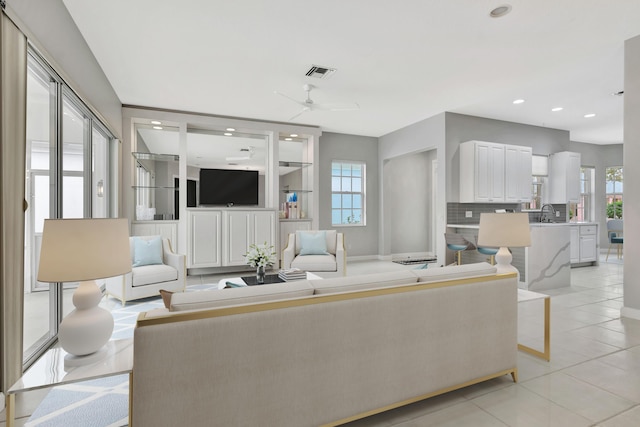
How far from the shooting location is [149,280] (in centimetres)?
404

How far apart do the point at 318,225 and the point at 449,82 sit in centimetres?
363

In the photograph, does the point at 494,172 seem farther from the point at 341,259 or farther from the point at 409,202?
the point at 341,259

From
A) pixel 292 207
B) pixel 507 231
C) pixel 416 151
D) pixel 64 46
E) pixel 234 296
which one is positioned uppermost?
pixel 64 46

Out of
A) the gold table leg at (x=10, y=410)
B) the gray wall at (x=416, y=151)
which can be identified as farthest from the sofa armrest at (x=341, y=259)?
the gold table leg at (x=10, y=410)

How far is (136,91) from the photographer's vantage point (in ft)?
16.0

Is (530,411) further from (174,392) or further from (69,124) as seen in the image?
(69,124)

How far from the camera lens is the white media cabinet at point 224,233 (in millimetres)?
5797

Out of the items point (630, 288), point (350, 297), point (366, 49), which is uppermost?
point (366, 49)

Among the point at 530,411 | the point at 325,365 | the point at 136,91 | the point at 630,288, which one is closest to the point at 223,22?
the point at 136,91

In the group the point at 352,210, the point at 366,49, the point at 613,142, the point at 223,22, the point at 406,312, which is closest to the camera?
the point at 406,312

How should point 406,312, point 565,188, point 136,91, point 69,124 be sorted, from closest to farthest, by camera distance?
point 406,312 < point 69,124 < point 136,91 < point 565,188

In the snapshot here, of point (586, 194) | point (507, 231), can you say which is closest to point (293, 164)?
point (507, 231)

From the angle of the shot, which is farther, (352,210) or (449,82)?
(352,210)

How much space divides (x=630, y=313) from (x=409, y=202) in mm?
4936
